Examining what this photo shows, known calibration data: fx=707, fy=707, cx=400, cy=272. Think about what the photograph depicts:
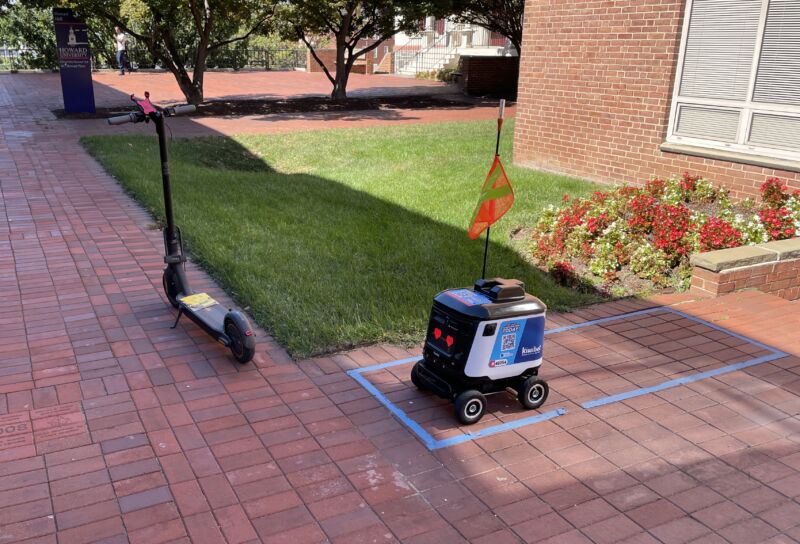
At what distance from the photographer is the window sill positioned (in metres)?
8.59

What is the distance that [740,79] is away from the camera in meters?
9.10

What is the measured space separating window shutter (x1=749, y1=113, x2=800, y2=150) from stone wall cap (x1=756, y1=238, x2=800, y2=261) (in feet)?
6.76

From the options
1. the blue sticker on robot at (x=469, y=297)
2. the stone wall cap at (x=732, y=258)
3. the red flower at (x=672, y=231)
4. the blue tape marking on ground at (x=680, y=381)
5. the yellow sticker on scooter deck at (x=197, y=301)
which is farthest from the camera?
the red flower at (x=672, y=231)

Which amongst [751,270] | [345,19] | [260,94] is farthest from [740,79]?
[260,94]

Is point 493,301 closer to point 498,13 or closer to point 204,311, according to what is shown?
point 204,311

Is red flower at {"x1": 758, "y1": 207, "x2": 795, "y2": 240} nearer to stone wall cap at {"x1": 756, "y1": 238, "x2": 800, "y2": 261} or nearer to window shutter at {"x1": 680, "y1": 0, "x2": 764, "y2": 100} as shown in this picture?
stone wall cap at {"x1": 756, "y1": 238, "x2": 800, "y2": 261}

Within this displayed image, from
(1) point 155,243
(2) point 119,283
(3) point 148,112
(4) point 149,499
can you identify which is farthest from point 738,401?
(1) point 155,243

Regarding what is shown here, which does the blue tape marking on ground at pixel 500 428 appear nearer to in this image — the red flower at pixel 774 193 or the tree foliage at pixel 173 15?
the red flower at pixel 774 193

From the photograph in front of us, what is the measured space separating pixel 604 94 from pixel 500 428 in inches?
309

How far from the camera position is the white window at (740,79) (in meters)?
8.60

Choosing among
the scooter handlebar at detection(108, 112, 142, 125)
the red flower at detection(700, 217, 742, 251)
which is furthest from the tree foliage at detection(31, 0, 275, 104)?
the red flower at detection(700, 217, 742, 251)

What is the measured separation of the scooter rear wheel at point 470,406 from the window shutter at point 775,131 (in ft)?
21.4

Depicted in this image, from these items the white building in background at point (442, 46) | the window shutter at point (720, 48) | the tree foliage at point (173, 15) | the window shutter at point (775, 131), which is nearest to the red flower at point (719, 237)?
the window shutter at point (775, 131)

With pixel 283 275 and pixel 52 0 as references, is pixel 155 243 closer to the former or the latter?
pixel 283 275
